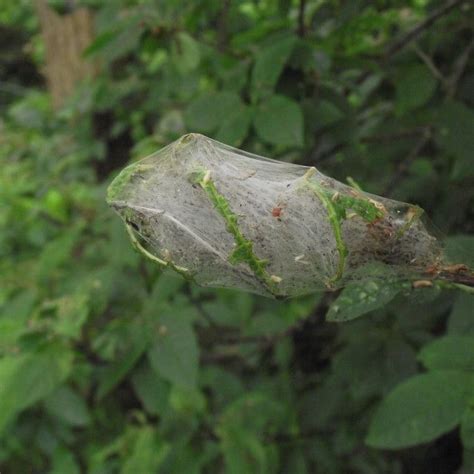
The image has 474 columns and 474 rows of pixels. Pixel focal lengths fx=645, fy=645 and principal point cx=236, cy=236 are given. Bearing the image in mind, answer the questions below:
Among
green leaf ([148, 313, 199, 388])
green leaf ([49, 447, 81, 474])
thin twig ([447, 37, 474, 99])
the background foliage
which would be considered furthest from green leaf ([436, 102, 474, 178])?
green leaf ([49, 447, 81, 474])

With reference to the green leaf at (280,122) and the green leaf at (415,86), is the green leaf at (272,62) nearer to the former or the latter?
the green leaf at (280,122)

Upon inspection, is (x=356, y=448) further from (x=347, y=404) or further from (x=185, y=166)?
(x=185, y=166)

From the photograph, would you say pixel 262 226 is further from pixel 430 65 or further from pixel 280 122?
pixel 430 65

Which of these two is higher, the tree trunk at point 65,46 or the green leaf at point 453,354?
the tree trunk at point 65,46

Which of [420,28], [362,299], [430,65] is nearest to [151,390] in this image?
[362,299]

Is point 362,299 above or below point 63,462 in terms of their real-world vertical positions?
above

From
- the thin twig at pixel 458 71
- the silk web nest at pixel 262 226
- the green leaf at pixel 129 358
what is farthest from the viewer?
the thin twig at pixel 458 71

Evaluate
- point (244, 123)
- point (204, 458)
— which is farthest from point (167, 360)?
point (244, 123)

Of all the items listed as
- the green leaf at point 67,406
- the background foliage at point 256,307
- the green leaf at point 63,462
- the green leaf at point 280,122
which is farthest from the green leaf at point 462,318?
the green leaf at point 63,462
